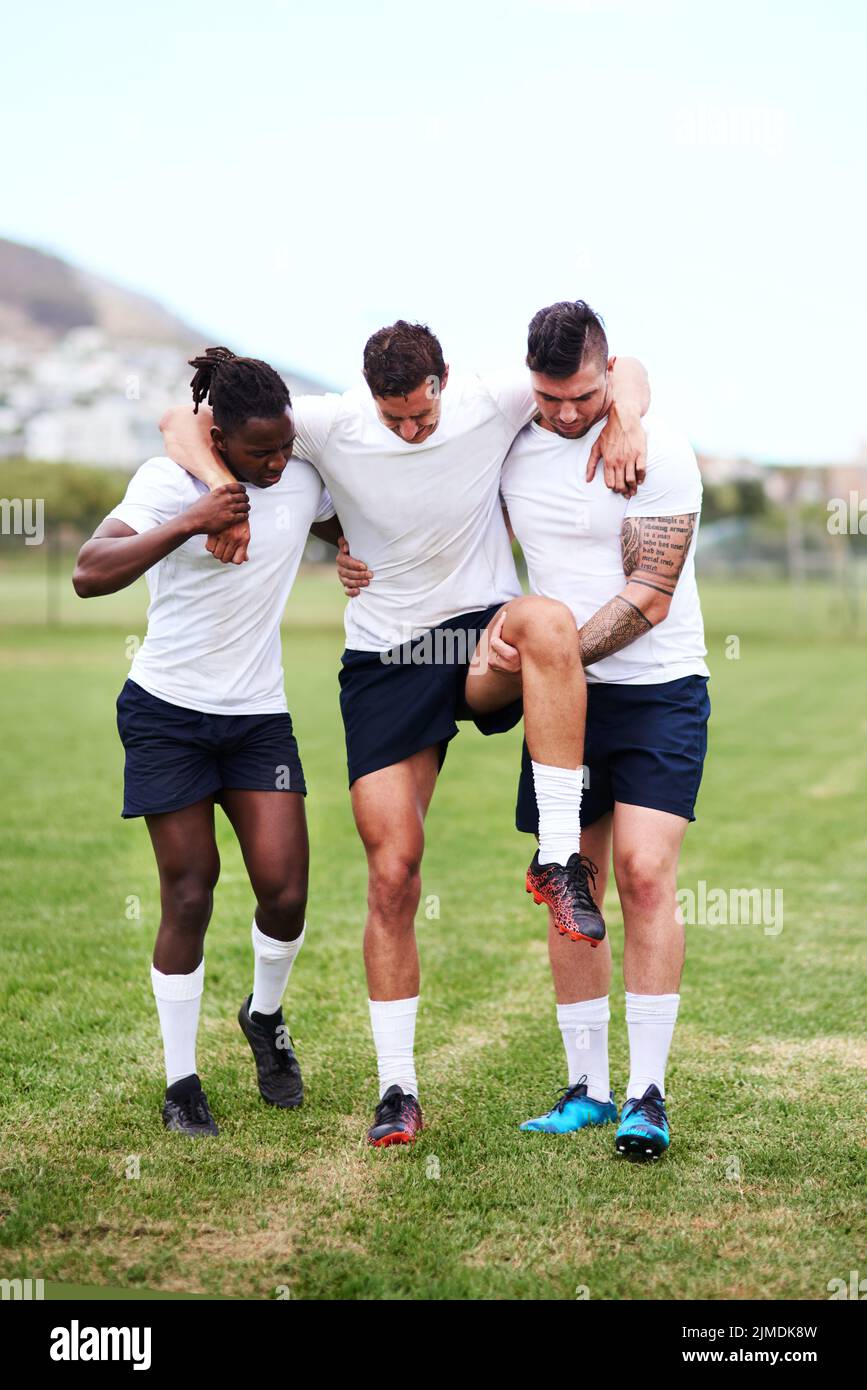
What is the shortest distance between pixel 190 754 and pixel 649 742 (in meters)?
1.44

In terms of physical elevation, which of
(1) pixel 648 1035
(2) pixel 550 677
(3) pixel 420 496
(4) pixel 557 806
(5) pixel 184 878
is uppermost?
(3) pixel 420 496

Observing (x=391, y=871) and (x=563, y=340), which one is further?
(x=391, y=871)

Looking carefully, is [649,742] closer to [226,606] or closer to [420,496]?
[420,496]

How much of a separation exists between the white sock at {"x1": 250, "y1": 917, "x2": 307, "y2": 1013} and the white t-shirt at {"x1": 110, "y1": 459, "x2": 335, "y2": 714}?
80 cm

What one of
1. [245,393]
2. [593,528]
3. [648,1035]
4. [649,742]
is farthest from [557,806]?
[245,393]

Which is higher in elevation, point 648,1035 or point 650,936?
point 650,936

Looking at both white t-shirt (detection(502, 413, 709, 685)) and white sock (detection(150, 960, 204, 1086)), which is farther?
white sock (detection(150, 960, 204, 1086))

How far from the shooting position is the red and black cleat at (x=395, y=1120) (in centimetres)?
434

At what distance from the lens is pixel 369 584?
4.61 metres

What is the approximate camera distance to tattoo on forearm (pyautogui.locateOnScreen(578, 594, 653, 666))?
4258 mm

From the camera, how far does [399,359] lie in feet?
13.6

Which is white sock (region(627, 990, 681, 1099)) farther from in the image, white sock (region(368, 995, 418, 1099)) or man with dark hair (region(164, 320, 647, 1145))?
white sock (region(368, 995, 418, 1099))

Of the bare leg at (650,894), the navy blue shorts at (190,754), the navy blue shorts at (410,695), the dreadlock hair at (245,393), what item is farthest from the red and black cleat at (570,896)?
the dreadlock hair at (245,393)

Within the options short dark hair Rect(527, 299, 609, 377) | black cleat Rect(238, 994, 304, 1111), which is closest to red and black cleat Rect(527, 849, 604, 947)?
black cleat Rect(238, 994, 304, 1111)
